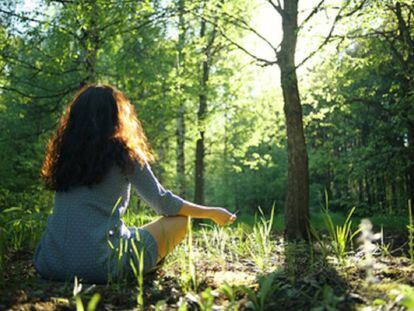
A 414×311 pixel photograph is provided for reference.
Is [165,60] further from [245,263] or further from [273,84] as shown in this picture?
[245,263]

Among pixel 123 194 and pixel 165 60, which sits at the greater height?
pixel 165 60

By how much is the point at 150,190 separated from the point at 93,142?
18.9 inches

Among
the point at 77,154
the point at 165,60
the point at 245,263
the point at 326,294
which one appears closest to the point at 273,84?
the point at 165,60

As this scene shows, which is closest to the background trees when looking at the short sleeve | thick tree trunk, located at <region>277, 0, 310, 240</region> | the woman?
thick tree trunk, located at <region>277, 0, 310, 240</region>

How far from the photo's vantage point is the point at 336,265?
9.00 ft

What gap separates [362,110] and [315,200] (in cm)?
900

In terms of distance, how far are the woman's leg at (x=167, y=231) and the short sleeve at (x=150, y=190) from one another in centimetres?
9

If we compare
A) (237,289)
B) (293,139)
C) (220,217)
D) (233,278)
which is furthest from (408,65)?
(237,289)

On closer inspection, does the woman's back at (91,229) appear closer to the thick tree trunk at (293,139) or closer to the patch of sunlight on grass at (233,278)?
the patch of sunlight on grass at (233,278)

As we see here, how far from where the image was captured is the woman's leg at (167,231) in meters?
2.79

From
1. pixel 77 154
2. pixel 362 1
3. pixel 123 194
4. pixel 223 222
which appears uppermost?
pixel 362 1

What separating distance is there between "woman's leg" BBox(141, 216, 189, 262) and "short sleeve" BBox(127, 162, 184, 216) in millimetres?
89

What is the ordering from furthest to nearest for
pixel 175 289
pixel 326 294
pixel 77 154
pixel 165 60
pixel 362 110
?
1. pixel 362 110
2. pixel 165 60
3. pixel 77 154
4. pixel 175 289
5. pixel 326 294

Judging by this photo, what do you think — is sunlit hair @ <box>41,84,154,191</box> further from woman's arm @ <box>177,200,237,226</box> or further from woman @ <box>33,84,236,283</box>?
woman's arm @ <box>177,200,237,226</box>
